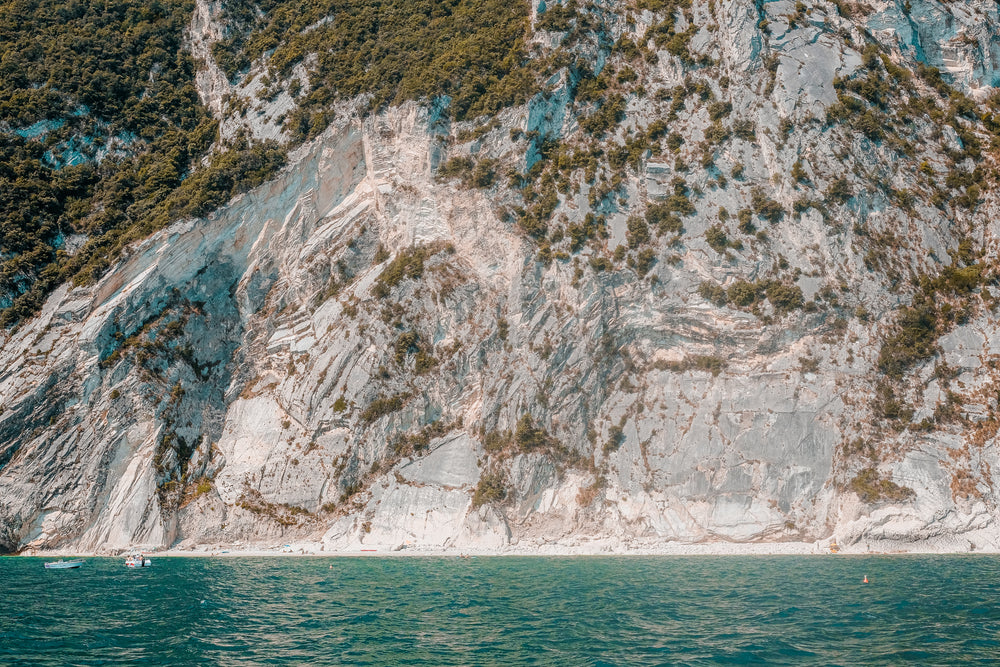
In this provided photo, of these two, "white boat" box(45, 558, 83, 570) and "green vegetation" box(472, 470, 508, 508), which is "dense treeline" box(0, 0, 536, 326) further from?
"green vegetation" box(472, 470, 508, 508)

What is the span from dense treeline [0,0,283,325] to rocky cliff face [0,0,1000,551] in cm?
292

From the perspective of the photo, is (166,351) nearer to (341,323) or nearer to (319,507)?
(341,323)

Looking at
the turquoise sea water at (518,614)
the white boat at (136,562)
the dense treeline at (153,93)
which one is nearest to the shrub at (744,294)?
the turquoise sea water at (518,614)

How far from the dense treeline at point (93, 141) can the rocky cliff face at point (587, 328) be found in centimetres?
292

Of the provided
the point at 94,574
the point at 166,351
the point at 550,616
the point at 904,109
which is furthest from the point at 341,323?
the point at 904,109

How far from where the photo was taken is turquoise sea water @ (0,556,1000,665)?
783 inches

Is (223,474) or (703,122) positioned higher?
(703,122)

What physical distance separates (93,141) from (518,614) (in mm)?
60507

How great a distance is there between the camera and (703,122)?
5875 cm

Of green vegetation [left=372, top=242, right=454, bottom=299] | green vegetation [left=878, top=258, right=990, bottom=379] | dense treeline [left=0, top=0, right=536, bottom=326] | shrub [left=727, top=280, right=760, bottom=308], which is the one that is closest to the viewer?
green vegetation [left=878, top=258, right=990, bottom=379]

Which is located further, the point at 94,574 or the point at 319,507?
the point at 319,507

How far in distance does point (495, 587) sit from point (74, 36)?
2790 inches

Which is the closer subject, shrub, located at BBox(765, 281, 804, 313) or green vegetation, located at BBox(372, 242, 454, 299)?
shrub, located at BBox(765, 281, 804, 313)

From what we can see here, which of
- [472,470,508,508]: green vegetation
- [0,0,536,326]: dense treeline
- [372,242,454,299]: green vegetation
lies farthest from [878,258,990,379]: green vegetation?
[0,0,536,326]: dense treeline
